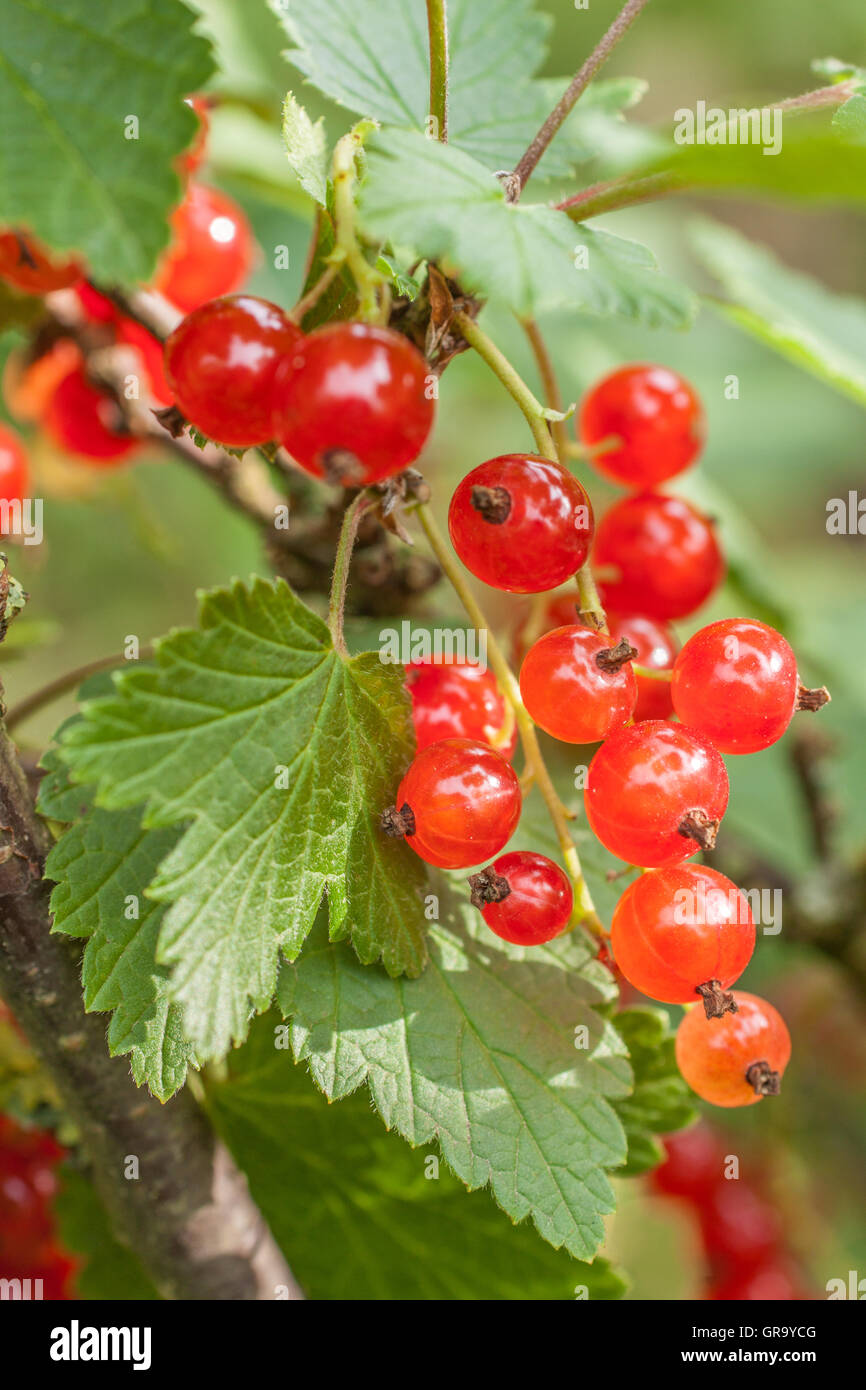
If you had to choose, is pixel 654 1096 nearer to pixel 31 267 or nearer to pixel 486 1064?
pixel 486 1064

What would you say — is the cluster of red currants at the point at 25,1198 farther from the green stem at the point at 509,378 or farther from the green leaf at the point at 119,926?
the green stem at the point at 509,378

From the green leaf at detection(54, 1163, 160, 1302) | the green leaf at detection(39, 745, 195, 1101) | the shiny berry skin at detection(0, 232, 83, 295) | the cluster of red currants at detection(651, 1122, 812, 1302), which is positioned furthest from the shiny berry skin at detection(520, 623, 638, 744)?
the cluster of red currants at detection(651, 1122, 812, 1302)

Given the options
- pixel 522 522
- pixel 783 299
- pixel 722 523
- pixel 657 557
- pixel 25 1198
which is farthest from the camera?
pixel 783 299

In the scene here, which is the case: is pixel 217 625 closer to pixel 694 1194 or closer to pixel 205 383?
pixel 205 383

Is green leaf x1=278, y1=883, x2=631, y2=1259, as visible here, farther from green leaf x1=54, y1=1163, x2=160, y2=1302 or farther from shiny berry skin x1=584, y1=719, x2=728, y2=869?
green leaf x1=54, y1=1163, x2=160, y2=1302

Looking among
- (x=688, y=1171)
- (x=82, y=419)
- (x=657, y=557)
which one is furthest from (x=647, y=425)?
(x=688, y=1171)

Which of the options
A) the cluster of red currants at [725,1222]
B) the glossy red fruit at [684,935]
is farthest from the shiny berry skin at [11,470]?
the cluster of red currants at [725,1222]

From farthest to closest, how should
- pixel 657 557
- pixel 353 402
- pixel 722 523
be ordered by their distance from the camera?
pixel 722 523 → pixel 657 557 → pixel 353 402
